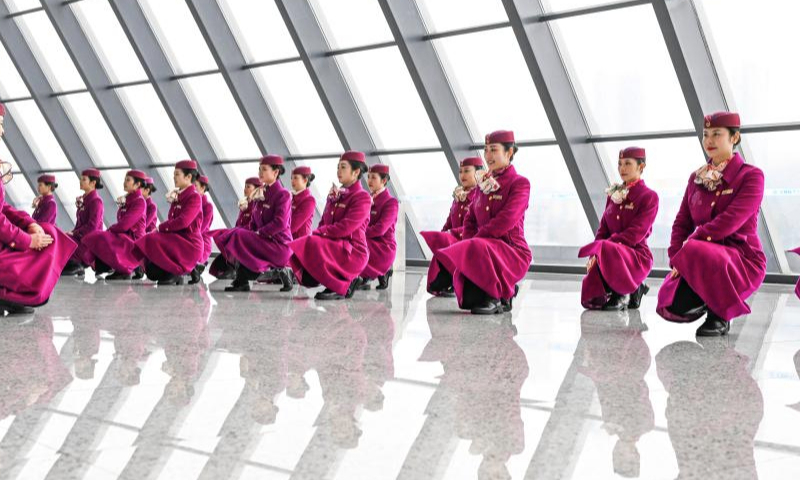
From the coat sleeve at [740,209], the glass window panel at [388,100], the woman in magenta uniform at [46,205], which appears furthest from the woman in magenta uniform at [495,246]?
the woman in magenta uniform at [46,205]

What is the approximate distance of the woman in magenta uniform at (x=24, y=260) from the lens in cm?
631

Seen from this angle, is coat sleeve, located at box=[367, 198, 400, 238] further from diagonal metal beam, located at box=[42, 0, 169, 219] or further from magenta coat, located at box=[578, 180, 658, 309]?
diagonal metal beam, located at box=[42, 0, 169, 219]

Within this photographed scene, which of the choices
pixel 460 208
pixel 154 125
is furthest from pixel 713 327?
pixel 154 125

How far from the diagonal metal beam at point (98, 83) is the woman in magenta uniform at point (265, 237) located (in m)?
8.02

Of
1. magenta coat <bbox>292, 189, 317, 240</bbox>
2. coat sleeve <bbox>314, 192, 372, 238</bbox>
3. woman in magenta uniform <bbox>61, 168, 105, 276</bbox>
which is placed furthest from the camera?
woman in magenta uniform <bbox>61, 168, 105, 276</bbox>

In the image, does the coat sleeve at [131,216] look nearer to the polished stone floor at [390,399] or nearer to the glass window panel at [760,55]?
the polished stone floor at [390,399]

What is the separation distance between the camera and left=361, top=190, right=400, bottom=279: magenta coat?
9727mm

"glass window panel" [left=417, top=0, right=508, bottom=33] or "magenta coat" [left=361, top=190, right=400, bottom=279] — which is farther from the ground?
"glass window panel" [left=417, top=0, right=508, bottom=33]

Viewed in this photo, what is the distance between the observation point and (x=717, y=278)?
585cm

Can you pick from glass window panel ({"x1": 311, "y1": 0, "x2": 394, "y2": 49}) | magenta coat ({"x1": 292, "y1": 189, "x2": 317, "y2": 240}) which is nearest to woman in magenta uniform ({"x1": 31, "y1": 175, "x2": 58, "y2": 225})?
magenta coat ({"x1": 292, "y1": 189, "x2": 317, "y2": 240})

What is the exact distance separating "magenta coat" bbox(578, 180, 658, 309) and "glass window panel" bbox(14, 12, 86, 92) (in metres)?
13.5

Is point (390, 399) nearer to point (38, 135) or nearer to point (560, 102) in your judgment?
point (560, 102)

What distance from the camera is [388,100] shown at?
47.3 ft

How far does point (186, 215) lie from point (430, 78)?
13.3 ft
